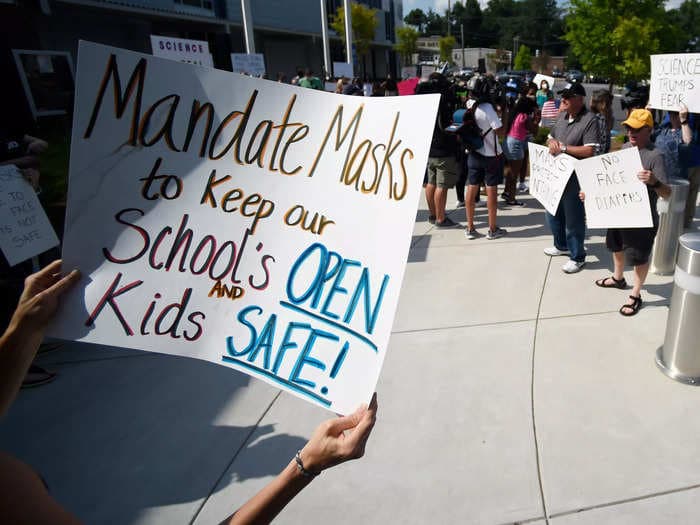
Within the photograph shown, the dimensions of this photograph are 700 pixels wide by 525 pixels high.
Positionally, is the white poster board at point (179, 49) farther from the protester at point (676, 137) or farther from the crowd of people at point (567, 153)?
the protester at point (676, 137)

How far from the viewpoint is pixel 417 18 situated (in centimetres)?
12500

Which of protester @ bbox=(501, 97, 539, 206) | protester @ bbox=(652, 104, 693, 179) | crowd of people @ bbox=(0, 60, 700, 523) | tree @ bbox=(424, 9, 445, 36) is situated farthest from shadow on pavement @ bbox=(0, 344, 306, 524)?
tree @ bbox=(424, 9, 445, 36)

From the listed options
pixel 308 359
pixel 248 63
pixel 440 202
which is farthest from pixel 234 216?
pixel 248 63

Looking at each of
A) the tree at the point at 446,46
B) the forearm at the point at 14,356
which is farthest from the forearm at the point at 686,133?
the tree at the point at 446,46

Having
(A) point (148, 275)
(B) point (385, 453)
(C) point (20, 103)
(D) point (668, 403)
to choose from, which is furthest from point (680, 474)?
(C) point (20, 103)

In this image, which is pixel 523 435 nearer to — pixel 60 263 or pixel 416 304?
pixel 416 304

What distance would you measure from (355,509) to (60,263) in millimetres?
1719

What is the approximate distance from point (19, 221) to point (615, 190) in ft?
13.5

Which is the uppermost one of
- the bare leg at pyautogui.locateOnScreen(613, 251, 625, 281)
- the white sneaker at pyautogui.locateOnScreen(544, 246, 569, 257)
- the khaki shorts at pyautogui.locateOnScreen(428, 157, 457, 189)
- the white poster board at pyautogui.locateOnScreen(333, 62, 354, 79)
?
the white poster board at pyautogui.locateOnScreen(333, 62, 354, 79)

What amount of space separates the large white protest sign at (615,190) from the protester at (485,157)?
1432mm

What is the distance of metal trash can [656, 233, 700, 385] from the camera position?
9.79 ft

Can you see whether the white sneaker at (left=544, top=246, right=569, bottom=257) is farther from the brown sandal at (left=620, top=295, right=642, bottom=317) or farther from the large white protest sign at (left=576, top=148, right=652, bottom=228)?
the brown sandal at (left=620, top=295, right=642, bottom=317)

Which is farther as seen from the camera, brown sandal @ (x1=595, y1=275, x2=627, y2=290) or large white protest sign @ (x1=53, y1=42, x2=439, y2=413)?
brown sandal @ (x1=595, y1=275, x2=627, y2=290)

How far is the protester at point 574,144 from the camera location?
4.46 metres
